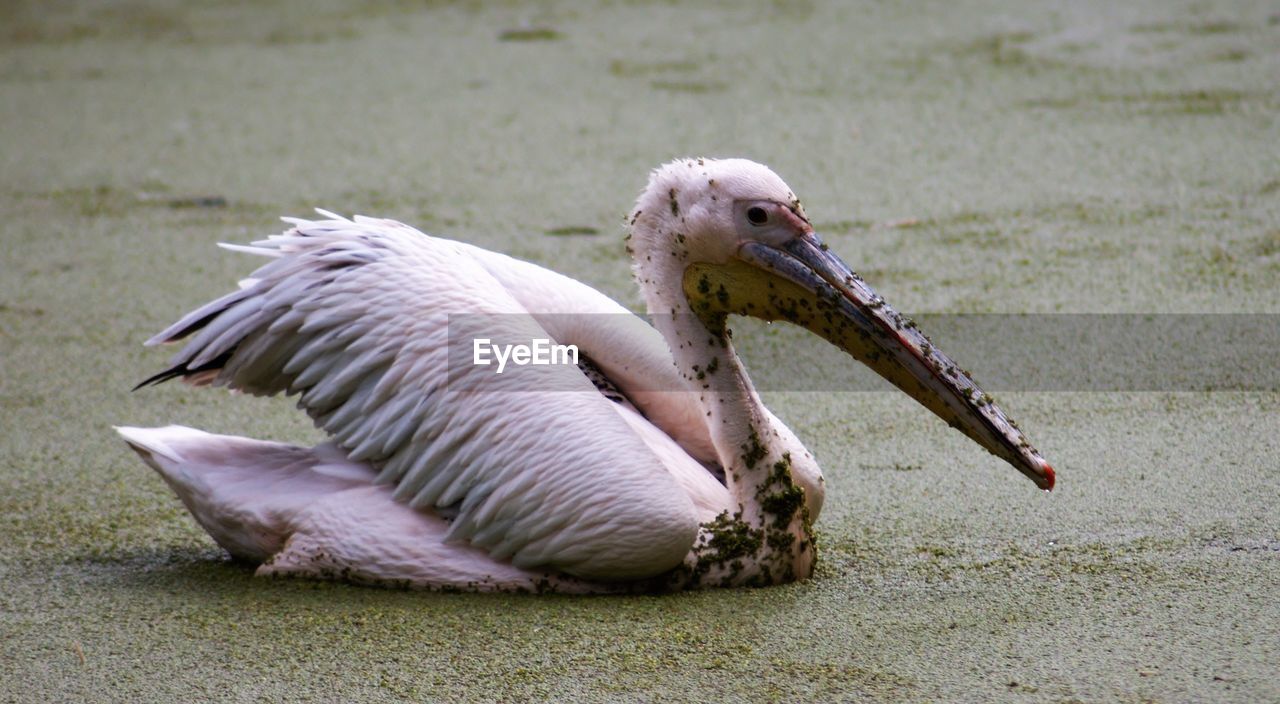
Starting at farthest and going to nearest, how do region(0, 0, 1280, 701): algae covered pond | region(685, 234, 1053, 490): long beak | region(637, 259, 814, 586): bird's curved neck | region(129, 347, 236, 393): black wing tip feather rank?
region(129, 347, 236, 393): black wing tip feather → region(637, 259, 814, 586): bird's curved neck → region(685, 234, 1053, 490): long beak → region(0, 0, 1280, 701): algae covered pond

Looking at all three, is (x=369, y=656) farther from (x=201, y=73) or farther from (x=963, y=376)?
(x=201, y=73)

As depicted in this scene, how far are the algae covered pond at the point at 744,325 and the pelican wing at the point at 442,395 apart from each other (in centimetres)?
11

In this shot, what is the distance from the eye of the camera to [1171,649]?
199 cm

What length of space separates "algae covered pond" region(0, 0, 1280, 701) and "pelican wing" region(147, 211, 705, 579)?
4.4 inches

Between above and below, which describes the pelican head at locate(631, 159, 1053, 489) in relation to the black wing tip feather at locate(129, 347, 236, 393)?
above

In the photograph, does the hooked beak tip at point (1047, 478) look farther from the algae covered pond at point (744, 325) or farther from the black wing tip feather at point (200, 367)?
the black wing tip feather at point (200, 367)

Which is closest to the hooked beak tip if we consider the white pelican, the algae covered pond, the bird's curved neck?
the white pelican

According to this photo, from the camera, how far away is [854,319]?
2236 mm

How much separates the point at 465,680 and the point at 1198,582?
3.21 feet

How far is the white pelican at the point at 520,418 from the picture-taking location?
2209 millimetres

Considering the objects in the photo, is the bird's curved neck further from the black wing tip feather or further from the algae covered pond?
the black wing tip feather

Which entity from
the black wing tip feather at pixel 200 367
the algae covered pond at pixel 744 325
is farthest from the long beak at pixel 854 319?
the black wing tip feather at pixel 200 367

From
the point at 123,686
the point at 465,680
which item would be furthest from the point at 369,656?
the point at 123,686

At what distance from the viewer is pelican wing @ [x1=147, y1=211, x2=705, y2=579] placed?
219 centimetres
